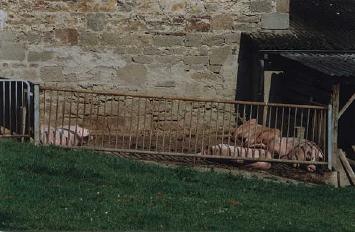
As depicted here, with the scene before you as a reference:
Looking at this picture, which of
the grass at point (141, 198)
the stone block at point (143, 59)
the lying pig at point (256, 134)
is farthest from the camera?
the stone block at point (143, 59)

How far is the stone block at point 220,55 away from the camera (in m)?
14.1

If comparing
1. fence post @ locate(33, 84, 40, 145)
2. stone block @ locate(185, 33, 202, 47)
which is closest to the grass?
fence post @ locate(33, 84, 40, 145)

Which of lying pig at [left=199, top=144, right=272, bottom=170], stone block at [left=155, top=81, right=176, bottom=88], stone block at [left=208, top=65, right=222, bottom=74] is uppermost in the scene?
stone block at [left=208, top=65, right=222, bottom=74]

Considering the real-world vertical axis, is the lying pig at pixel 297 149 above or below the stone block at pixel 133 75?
below

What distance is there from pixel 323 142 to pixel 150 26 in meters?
4.08

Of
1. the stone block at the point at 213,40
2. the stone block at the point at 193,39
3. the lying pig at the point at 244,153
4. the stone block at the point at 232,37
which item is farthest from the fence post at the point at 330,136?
the stone block at the point at 193,39

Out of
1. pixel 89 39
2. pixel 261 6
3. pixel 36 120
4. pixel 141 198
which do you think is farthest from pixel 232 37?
pixel 141 198

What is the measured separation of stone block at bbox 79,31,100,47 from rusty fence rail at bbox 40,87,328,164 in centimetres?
99

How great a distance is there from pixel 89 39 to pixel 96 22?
342 millimetres

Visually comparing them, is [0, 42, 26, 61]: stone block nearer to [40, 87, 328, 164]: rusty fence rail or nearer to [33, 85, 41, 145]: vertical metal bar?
[40, 87, 328, 164]: rusty fence rail

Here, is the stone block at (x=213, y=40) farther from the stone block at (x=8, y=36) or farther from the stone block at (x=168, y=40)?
the stone block at (x=8, y=36)

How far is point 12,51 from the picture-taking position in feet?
45.2

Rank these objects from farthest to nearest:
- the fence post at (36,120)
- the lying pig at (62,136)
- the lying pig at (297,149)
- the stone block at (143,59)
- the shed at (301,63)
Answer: the stone block at (143,59)
the shed at (301,63)
the lying pig at (297,149)
the lying pig at (62,136)
the fence post at (36,120)

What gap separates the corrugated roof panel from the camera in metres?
11.8
